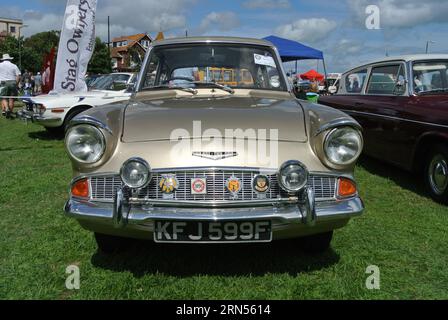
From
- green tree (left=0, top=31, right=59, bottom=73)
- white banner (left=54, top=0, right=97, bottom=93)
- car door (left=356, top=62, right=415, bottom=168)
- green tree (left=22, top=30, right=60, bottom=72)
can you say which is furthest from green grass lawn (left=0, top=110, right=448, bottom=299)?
green tree (left=22, top=30, right=60, bottom=72)

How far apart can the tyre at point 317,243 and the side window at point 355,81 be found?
4.01 metres

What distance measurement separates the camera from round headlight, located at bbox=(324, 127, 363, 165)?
2619 mm

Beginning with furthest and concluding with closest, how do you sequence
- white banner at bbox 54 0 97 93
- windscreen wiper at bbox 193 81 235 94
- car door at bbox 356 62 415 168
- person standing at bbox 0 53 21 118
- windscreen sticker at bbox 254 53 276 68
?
person standing at bbox 0 53 21 118 < white banner at bbox 54 0 97 93 < car door at bbox 356 62 415 168 < windscreen sticker at bbox 254 53 276 68 < windscreen wiper at bbox 193 81 235 94

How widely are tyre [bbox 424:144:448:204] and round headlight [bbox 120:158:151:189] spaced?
3.20 metres

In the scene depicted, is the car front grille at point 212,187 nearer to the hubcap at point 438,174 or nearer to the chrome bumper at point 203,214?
the chrome bumper at point 203,214

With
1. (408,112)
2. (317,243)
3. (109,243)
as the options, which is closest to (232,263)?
(317,243)

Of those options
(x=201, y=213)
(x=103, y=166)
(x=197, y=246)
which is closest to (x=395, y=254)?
(x=197, y=246)

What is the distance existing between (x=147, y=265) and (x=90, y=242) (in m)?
0.67

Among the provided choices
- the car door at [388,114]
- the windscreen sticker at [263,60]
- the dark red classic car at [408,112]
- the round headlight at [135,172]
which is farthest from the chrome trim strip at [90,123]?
the car door at [388,114]

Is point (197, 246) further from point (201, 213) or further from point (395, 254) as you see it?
point (395, 254)

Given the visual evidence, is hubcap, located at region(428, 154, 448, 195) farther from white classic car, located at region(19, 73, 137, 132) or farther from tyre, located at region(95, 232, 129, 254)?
white classic car, located at region(19, 73, 137, 132)

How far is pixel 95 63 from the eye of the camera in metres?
58.7

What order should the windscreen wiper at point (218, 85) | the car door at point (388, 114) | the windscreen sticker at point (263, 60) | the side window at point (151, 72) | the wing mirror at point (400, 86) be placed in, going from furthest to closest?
the wing mirror at point (400, 86), the car door at point (388, 114), the windscreen sticker at point (263, 60), the side window at point (151, 72), the windscreen wiper at point (218, 85)

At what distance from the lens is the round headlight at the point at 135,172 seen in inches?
96.8
